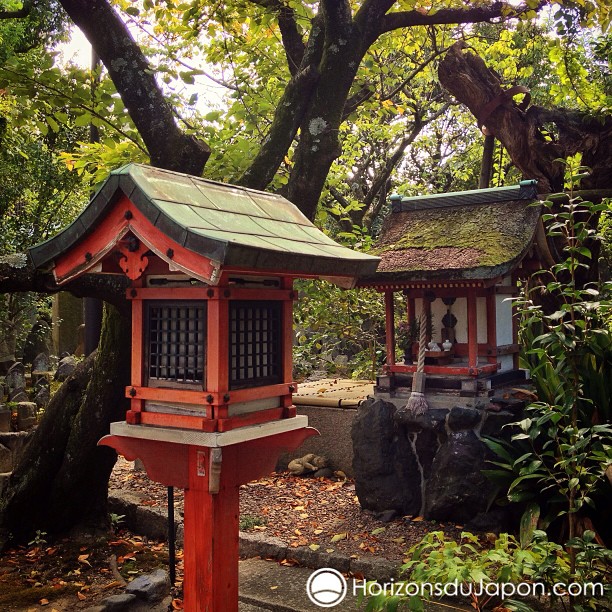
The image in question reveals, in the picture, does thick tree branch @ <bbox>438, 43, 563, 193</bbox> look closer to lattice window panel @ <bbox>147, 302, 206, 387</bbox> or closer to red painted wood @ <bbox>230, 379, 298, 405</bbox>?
red painted wood @ <bbox>230, 379, 298, 405</bbox>

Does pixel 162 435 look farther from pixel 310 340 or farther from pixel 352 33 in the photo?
pixel 310 340

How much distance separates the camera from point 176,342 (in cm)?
399

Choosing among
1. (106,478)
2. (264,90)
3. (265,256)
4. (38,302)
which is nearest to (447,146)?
(264,90)

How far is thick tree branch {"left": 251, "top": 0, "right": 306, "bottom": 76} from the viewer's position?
7324 millimetres

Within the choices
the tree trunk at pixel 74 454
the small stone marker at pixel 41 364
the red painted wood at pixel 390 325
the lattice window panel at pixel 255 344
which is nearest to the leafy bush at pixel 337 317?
the red painted wood at pixel 390 325

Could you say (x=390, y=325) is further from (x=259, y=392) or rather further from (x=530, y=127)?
(x=259, y=392)

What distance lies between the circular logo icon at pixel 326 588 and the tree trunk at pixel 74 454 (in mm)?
2677

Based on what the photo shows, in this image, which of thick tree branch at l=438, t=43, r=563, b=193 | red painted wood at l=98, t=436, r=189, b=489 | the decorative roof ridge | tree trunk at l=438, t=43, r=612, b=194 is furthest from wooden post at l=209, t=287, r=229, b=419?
thick tree branch at l=438, t=43, r=563, b=193

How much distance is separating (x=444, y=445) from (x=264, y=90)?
18.2 feet

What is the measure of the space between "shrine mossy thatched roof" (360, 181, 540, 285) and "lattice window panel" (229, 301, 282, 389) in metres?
3.65

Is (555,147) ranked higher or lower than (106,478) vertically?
higher

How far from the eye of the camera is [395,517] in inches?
304

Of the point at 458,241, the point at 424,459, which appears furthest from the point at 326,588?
the point at 458,241

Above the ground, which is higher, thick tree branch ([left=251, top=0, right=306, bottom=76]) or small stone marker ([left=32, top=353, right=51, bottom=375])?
thick tree branch ([left=251, top=0, right=306, bottom=76])
